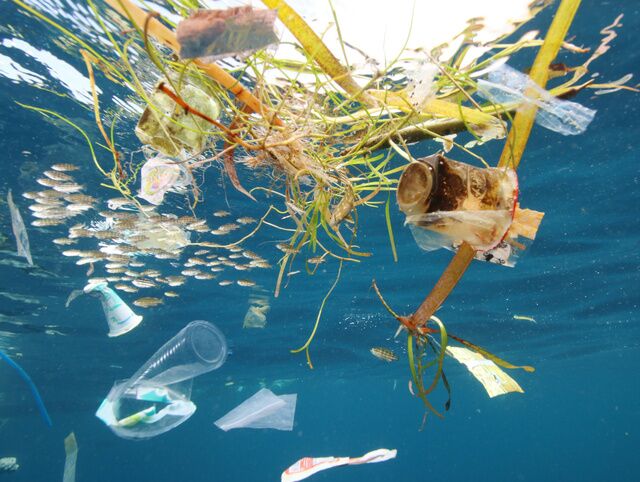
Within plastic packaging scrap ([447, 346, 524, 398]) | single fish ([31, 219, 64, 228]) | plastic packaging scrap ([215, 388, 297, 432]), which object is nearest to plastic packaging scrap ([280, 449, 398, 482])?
plastic packaging scrap ([447, 346, 524, 398])

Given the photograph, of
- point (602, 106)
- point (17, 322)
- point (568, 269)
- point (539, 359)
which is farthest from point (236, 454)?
point (602, 106)

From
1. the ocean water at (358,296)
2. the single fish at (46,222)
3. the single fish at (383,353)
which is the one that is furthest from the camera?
the single fish at (46,222)

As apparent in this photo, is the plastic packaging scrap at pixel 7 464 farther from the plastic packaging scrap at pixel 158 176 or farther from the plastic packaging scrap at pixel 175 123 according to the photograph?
the plastic packaging scrap at pixel 175 123

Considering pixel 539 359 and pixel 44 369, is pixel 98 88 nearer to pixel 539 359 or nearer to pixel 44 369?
pixel 44 369

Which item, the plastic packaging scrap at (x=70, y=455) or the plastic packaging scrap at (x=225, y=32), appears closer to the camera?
the plastic packaging scrap at (x=225, y=32)

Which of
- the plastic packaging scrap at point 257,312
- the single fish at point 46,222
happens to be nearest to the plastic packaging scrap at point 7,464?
the single fish at point 46,222

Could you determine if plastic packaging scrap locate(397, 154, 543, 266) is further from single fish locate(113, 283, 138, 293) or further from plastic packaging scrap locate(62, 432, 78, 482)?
single fish locate(113, 283, 138, 293)
